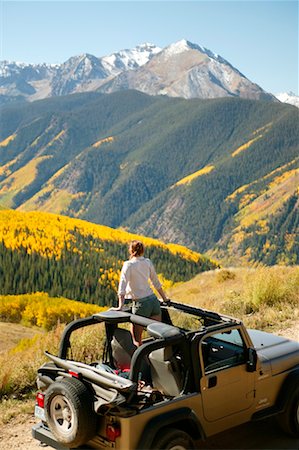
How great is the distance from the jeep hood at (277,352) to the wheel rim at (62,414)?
7.55ft

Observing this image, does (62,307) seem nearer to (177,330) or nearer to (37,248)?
(37,248)

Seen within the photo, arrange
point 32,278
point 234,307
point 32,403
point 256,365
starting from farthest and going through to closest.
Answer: point 32,278 → point 234,307 → point 32,403 → point 256,365

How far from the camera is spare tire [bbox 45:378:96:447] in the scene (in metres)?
→ 5.52

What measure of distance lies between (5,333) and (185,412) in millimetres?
31368

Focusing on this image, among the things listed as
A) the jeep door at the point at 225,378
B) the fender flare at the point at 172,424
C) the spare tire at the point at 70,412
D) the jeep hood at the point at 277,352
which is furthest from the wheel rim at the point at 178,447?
the jeep hood at the point at 277,352

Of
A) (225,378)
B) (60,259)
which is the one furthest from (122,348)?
(60,259)

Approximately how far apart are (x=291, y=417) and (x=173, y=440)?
1.87 meters

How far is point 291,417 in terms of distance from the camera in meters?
6.86

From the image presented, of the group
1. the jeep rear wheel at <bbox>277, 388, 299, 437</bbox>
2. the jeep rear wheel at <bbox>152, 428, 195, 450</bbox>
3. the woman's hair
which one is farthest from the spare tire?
the jeep rear wheel at <bbox>277, 388, 299, 437</bbox>

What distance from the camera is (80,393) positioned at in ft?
18.2

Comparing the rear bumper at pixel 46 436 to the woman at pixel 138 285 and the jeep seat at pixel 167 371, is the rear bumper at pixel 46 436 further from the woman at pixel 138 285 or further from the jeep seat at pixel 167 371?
the woman at pixel 138 285

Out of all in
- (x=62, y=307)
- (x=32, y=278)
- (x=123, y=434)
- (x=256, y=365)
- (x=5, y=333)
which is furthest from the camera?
(x=32, y=278)

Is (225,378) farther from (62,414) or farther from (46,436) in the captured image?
(46,436)

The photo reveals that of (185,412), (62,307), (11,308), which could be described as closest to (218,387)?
(185,412)
